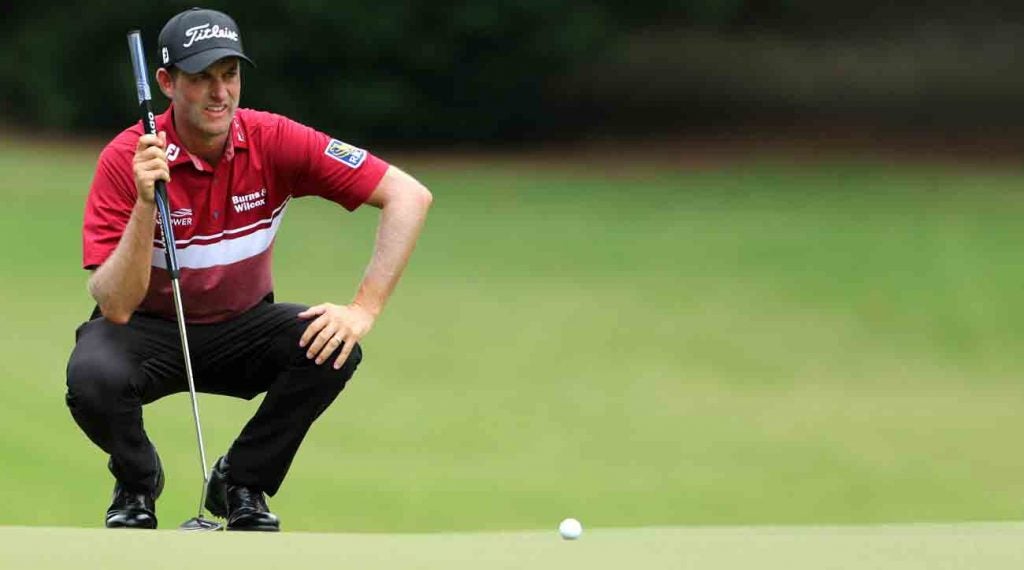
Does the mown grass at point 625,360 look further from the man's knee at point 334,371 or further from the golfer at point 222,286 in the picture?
the man's knee at point 334,371

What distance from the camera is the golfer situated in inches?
205

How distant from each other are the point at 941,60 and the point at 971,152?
365cm

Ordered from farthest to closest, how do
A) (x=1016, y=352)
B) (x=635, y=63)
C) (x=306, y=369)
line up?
(x=635, y=63)
(x=1016, y=352)
(x=306, y=369)

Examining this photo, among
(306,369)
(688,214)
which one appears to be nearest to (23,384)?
(306,369)

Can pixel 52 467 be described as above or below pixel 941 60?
below

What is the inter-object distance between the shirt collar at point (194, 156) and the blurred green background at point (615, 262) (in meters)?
2.92

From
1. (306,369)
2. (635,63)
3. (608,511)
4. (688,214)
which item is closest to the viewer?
(306,369)

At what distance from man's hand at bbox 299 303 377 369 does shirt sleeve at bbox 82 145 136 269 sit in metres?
0.57

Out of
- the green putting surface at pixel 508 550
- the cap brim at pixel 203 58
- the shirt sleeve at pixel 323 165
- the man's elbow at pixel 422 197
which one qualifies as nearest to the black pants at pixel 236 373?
the shirt sleeve at pixel 323 165

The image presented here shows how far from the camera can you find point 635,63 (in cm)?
2462

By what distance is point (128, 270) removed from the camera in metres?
5.02

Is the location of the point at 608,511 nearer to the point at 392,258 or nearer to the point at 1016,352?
the point at 392,258

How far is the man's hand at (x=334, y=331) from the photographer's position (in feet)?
17.4

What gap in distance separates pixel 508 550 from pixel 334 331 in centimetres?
121
